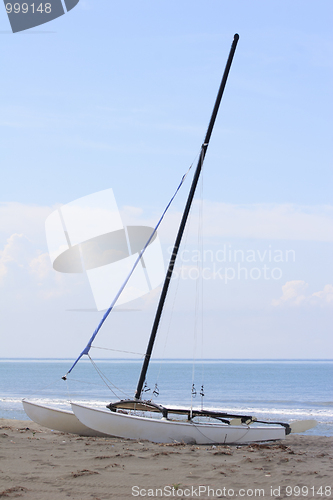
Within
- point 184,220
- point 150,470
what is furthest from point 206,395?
point 150,470

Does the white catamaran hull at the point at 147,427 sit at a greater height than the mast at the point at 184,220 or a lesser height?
lesser

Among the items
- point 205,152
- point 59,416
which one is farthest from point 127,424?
point 205,152

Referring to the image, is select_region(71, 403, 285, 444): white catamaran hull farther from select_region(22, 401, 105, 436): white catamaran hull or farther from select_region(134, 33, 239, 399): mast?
select_region(134, 33, 239, 399): mast

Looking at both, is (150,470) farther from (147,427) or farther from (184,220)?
(184,220)

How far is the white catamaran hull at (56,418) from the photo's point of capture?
12961 millimetres

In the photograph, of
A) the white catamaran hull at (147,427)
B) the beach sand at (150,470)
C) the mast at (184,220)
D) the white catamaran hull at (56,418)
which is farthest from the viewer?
the mast at (184,220)

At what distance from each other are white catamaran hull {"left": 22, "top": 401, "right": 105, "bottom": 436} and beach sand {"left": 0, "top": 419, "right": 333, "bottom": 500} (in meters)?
1.13

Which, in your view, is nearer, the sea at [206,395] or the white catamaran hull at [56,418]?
the white catamaran hull at [56,418]

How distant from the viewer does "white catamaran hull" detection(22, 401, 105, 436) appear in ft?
42.5

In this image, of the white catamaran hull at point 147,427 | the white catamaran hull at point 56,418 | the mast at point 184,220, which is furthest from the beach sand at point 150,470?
the mast at point 184,220

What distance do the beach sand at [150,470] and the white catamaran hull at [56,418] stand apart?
1125 millimetres

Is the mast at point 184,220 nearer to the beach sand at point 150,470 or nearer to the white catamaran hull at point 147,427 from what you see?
the white catamaran hull at point 147,427

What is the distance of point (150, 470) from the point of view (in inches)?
326

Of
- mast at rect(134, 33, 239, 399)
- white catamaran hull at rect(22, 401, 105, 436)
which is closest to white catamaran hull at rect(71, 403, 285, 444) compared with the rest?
white catamaran hull at rect(22, 401, 105, 436)
